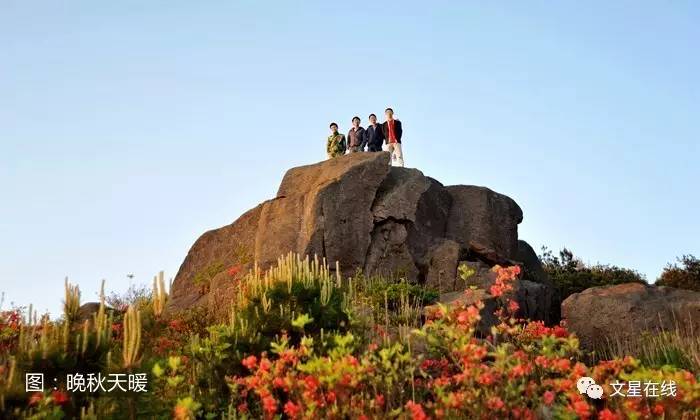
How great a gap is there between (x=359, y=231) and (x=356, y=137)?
457 centimetres

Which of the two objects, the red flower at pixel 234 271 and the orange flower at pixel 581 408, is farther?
the red flower at pixel 234 271

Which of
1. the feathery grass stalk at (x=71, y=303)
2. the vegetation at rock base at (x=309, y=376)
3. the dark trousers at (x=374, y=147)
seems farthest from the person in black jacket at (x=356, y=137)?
the feathery grass stalk at (x=71, y=303)

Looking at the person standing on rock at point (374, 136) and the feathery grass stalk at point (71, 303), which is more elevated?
the person standing on rock at point (374, 136)

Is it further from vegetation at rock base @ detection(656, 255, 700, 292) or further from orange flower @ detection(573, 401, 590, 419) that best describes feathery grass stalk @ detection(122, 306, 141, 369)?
vegetation at rock base @ detection(656, 255, 700, 292)

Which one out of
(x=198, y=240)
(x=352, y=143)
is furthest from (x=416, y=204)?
(x=198, y=240)

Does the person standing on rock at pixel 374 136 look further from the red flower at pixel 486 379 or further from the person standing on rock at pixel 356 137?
the red flower at pixel 486 379

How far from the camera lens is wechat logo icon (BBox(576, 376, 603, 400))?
7202 mm

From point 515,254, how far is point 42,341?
1873 centimetres

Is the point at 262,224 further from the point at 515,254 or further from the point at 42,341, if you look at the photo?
the point at 42,341

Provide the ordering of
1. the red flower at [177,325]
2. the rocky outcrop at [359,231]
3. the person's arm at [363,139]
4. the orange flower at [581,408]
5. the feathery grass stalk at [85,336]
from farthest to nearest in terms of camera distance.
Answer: the person's arm at [363,139], the rocky outcrop at [359,231], the red flower at [177,325], the feathery grass stalk at [85,336], the orange flower at [581,408]

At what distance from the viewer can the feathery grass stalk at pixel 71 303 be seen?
25.6 feet

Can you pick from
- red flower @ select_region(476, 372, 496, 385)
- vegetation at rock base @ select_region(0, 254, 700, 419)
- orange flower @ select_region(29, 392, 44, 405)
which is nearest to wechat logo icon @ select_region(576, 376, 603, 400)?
Result: vegetation at rock base @ select_region(0, 254, 700, 419)

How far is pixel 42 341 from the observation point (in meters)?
7.49

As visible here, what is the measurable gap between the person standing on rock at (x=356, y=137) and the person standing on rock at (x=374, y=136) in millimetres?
170
